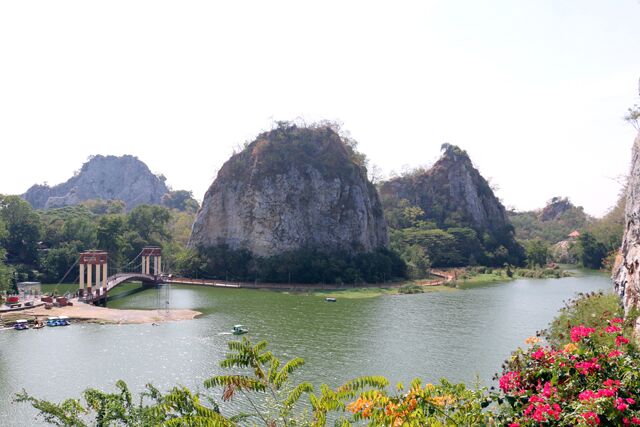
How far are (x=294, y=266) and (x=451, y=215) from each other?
1940 inches

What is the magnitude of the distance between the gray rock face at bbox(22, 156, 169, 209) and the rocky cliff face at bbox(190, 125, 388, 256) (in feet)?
279

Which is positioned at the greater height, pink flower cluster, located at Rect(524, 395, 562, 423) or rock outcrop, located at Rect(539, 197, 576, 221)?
rock outcrop, located at Rect(539, 197, 576, 221)

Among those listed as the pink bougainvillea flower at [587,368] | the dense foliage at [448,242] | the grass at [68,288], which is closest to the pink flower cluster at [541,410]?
the pink bougainvillea flower at [587,368]

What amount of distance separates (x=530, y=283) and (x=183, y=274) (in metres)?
47.2

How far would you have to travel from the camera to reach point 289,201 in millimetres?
70375

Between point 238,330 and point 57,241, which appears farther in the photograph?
point 57,241

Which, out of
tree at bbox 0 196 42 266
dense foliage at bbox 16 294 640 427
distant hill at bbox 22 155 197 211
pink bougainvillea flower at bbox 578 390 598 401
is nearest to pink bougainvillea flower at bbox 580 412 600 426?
dense foliage at bbox 16 294 640 427

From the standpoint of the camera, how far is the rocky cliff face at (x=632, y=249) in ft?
54.9

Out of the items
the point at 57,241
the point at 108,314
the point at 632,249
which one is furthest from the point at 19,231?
the point at 632,249

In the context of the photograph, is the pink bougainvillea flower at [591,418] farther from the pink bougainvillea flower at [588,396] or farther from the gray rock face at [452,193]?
the gray rock face at [452,193]

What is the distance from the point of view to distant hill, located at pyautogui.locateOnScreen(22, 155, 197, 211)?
150125 mm

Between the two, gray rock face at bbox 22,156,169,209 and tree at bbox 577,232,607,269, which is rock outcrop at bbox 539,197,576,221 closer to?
tree at bbox 577,232,607,269

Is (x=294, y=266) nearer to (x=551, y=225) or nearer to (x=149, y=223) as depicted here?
(x=149, y=223)

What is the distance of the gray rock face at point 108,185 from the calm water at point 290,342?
11030cm
